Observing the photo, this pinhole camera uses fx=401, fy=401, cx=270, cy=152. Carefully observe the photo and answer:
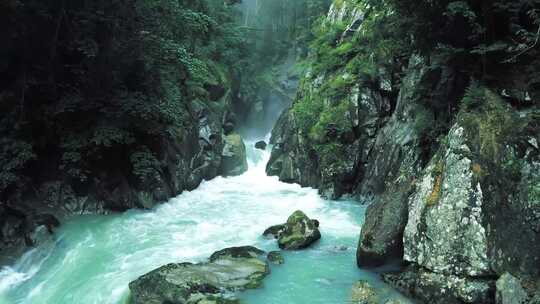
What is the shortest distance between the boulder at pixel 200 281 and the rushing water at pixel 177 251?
369mm

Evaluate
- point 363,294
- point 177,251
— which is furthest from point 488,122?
point 177,251

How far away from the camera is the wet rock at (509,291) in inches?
242

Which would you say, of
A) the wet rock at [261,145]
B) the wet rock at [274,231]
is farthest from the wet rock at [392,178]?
the wet rock at [261,145]

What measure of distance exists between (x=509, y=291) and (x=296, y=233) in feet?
18.3

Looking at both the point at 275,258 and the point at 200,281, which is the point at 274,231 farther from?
the point at 200,281

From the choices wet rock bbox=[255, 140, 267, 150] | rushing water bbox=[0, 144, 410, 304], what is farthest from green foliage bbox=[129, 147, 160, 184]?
wet rock bbox=[255, 140, 267, 150]

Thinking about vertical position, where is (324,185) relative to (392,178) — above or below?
below

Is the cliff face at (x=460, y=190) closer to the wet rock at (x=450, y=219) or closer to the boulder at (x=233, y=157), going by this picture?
the wet rock at (x=450, y=219)

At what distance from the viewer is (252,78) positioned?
32062mm

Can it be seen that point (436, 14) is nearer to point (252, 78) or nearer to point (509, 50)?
point (509, 50)

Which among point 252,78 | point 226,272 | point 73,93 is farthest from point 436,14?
point 252,78

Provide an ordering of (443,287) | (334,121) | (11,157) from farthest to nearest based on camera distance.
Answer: (334,121), (11,157), (443,287)

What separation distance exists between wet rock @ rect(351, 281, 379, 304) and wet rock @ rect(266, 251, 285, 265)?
6.94ft

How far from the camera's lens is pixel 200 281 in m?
8.13
